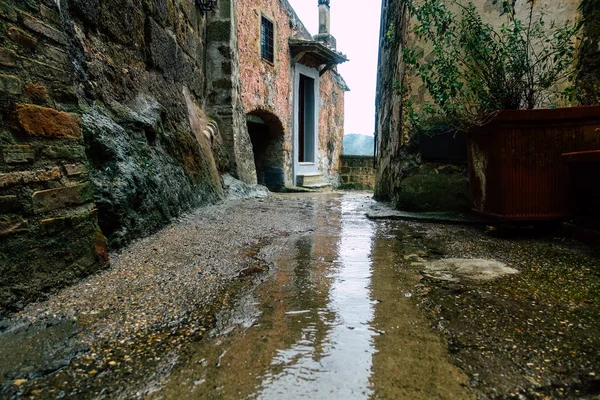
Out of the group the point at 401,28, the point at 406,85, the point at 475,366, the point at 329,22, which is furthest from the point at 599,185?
the point at 329,22

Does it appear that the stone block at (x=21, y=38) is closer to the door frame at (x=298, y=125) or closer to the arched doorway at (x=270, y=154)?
the arched doorway at (x=270, y=154)

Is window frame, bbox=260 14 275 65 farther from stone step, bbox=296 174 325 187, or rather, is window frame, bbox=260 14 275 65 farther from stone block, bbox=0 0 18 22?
stone block, bbox=0 0 18 22

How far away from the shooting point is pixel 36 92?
4.34ft

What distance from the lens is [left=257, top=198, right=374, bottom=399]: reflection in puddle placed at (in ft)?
2.60

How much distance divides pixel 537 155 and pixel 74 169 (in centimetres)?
234

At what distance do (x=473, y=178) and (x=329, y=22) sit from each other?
10258 millimetres

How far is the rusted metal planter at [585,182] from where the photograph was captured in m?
1.81

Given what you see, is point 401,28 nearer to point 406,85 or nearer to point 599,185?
point 406,85

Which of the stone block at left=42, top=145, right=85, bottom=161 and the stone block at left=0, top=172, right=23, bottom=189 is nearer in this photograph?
the stone block at left=0, top=172, right=23, bottom=189

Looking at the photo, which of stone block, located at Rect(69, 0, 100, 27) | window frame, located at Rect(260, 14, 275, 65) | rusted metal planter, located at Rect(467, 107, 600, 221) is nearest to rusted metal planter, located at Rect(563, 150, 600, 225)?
rusted metal planter, located at Rect(467, 107, 600, 221)

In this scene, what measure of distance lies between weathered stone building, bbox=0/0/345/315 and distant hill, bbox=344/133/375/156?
22.8 metres

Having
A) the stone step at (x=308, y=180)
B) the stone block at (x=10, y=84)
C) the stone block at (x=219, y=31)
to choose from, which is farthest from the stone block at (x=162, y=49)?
the stone step at (x=308, y=180)

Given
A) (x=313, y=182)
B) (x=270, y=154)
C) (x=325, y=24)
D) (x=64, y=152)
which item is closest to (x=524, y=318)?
(x=64, y=152)

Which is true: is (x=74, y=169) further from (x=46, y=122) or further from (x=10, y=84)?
(x=10, y=84)
